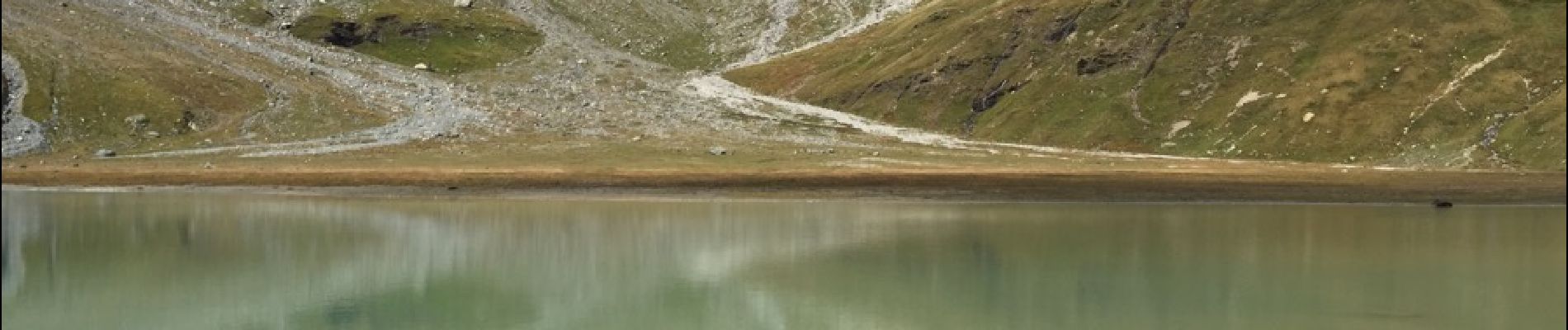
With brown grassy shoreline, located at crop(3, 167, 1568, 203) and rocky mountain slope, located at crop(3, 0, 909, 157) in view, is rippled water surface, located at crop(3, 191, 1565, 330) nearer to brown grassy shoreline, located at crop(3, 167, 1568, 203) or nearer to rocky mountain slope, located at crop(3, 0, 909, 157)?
brown grassy shoreline, located at crop(3, 167, 1568, 203)

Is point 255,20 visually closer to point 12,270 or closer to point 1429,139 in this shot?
point 1429,139

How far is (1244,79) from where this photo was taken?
141 m

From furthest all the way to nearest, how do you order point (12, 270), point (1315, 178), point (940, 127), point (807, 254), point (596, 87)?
point (596, 87)
point (940, 127)
point (1315, 178)
point (807, 254)
point (12, 270)

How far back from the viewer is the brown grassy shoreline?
316ft

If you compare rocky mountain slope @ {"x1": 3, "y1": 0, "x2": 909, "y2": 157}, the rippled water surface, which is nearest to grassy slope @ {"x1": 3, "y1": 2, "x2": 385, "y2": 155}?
rocky mountain slope @ {"x1": 3, "y1": 0, "x2": 909, "y2": 157}

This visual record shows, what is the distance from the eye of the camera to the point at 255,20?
625ft

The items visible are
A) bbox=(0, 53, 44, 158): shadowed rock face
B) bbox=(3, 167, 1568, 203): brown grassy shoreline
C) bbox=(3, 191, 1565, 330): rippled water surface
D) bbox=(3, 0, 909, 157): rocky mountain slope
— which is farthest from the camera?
bbox=(3, 0, 909, 157): rocky mountain slope

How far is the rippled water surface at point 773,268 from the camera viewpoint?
4322 centimetres

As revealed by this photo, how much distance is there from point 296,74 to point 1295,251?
12544 centimetres

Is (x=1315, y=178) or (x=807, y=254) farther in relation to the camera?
(x=1315, y=178)

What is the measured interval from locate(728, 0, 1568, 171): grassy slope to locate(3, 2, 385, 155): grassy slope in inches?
2201

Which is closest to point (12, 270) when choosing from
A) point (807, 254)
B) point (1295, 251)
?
A: point (807, 254)

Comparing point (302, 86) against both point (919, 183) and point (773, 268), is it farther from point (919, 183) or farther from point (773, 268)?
point (773, 268)

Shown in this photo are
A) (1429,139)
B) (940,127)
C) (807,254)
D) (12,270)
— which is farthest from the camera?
(940,127)
